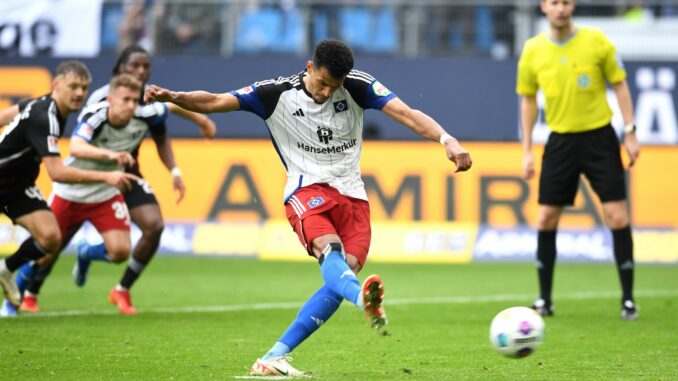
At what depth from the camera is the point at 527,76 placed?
35.5 ft

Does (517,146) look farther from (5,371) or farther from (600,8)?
(5,371)

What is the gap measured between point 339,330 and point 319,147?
275 centimetres

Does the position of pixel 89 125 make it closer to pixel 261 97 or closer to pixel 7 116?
pixel 7 116

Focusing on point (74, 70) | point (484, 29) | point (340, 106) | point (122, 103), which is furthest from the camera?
point (484, 29)

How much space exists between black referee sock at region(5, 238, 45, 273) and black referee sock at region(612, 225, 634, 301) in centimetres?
513

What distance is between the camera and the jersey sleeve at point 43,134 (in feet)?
31.2

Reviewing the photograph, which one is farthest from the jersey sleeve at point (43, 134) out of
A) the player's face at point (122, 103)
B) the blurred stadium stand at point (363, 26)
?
the blurred stadium stand at point (363, 26)

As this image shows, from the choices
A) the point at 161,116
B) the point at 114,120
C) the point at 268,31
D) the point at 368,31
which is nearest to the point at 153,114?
the point at 161,116

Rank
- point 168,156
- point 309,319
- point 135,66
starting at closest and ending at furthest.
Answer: point 309,319 < point 135,66 < point 168,156

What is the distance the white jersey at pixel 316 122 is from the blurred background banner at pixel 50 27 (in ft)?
40.5

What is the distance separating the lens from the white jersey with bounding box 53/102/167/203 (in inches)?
415

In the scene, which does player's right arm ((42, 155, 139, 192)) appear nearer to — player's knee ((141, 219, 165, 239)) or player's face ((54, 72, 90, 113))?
player's face ((54, 72, 90, 113))

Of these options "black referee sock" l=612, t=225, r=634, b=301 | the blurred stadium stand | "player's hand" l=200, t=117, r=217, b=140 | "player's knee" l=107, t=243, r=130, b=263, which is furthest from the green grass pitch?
the blurred stadium stand

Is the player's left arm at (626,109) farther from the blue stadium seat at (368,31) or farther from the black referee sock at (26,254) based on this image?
the blue stadium seat at (368,31)
